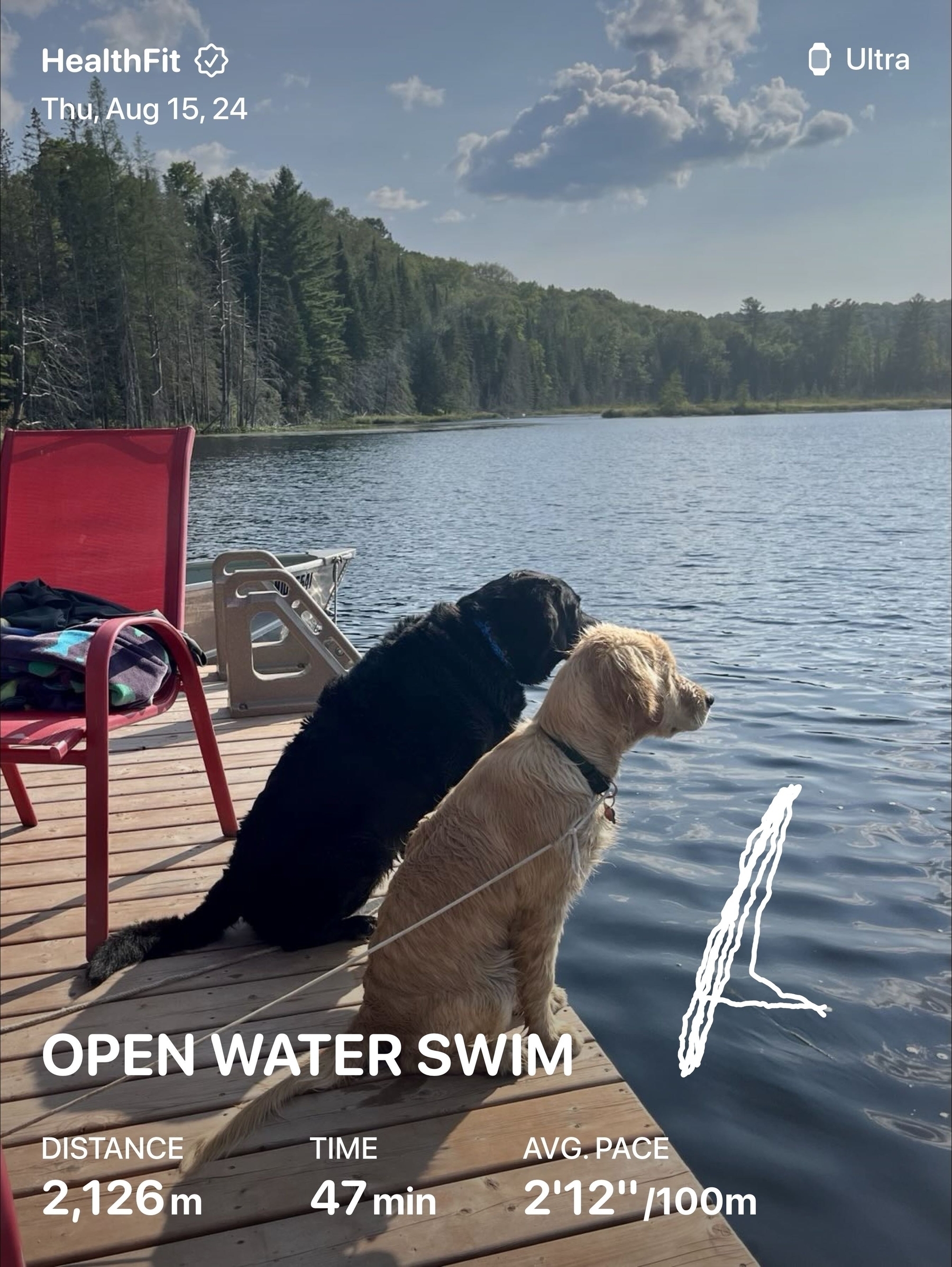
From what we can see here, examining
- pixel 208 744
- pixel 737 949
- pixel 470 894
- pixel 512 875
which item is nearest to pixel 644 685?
pixel 512 875

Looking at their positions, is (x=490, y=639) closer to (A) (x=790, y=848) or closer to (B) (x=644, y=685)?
(B) (x=644, y=685)

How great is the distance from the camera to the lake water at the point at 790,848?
3.30 metres

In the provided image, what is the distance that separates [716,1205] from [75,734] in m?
2.25

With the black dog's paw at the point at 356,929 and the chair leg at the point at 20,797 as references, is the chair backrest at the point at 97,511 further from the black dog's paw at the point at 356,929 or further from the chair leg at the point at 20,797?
the black dog's paw at the point at 356,929

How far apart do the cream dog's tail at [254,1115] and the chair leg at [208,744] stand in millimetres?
1206

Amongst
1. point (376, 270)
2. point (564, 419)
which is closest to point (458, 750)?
point (376, 270)

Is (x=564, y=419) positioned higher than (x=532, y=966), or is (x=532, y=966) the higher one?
(x=564, y=419)

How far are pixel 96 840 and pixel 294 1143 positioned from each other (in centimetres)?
116

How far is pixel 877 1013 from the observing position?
13.5 feet

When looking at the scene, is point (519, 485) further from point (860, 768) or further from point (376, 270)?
point (376, 270)

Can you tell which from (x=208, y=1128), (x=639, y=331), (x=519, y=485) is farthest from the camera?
(x=639, y=331)

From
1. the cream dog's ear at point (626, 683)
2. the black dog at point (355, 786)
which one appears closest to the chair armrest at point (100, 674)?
the black dog at point (355, 786)

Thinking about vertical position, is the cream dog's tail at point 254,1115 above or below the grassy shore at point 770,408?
below

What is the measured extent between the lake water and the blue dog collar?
69.6 inches
